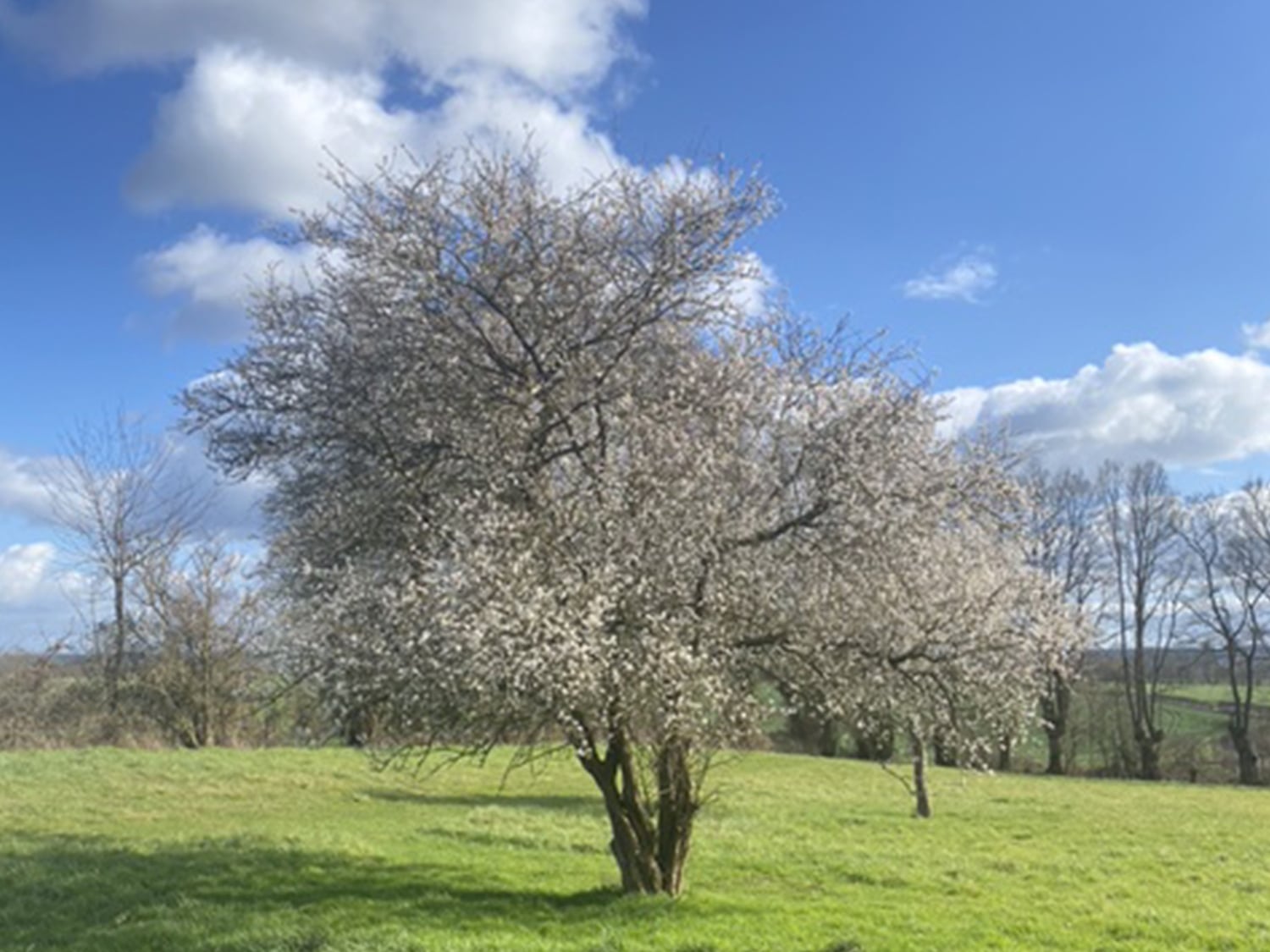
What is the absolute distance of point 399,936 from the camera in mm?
10969

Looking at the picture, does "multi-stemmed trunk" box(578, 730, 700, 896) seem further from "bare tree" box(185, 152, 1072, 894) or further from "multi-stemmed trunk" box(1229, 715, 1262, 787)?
"multi-stemmed trunk" box(1229, 715, 1262, 787)

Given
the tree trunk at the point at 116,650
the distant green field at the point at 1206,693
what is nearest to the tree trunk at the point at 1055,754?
the distant green field at the point at 1206,693

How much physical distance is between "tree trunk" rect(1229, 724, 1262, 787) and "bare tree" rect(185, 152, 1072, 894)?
4500 centimetres

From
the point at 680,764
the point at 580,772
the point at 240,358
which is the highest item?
the point at 240,358

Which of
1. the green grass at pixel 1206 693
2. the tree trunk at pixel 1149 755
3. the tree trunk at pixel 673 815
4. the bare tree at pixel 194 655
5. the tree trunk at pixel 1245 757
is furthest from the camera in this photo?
the green grass at pixel 1206 693

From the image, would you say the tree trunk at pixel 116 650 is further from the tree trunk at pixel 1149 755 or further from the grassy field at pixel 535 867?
the tree trunk at pixel 1149 755

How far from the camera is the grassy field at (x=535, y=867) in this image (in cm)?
1155

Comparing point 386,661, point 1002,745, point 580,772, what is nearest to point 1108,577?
point 580,772

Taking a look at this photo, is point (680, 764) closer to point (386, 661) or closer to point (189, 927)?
point (386, 661)

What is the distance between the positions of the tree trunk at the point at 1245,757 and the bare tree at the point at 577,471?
4500 centimetres

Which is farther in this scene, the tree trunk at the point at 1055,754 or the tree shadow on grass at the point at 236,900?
the tree trunk at the point at 1055,754

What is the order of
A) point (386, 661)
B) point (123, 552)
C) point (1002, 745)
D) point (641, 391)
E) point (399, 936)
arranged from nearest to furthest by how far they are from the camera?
1. point (386, 661)
2. point (399, 936)
3. point (641, 391)
4. point (1002, 745)
5. point (123, 552)

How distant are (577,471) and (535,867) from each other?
24.1ft

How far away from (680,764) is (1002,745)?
13.5 feet
